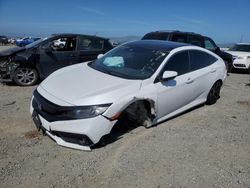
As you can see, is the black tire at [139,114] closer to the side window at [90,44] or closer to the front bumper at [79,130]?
the front bumper at [79,130]

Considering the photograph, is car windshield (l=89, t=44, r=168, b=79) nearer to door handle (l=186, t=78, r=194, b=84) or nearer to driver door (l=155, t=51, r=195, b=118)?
driver door (l=155, t=51, r=195, b=118)

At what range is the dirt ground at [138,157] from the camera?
3502 millimetres

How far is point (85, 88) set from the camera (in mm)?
4285

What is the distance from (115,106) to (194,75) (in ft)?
7.61

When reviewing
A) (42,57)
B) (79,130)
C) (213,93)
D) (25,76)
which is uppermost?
(79,130)

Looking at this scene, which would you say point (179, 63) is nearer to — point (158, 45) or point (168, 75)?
point (158, 45)

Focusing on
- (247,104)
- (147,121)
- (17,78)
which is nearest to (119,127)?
(147,121)

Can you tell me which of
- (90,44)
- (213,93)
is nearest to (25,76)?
(90,44)

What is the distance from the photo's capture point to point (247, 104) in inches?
293

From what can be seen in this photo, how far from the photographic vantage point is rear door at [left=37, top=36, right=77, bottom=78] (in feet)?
28.4

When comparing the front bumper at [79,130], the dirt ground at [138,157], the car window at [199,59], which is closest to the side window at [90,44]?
the dirt ground at [138,157]

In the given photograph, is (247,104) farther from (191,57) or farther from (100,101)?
(100,101)

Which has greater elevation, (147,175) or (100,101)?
(100,101)

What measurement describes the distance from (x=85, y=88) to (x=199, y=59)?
9.67 feet
